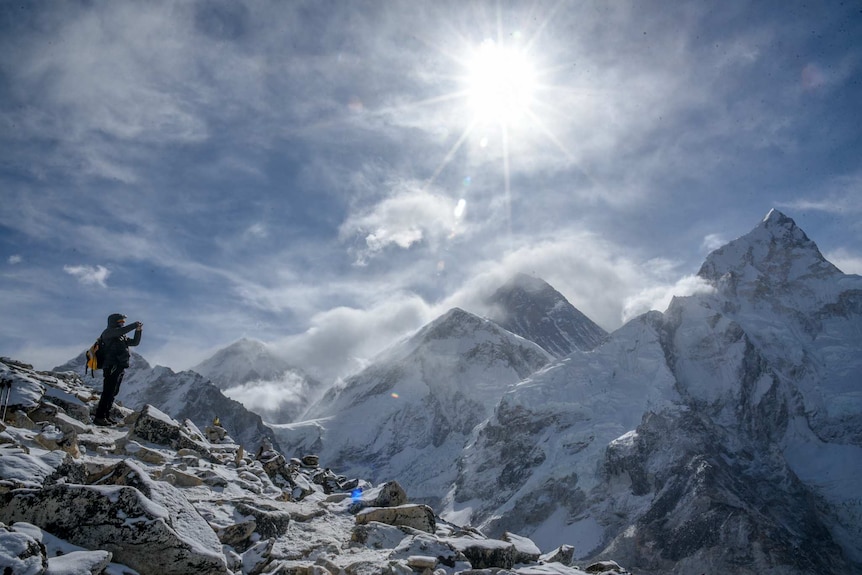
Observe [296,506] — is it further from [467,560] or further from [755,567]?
[755,567]

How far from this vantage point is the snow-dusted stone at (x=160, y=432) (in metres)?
18.8

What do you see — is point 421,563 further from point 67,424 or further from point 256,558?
point 67,424

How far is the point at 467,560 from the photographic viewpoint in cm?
1178

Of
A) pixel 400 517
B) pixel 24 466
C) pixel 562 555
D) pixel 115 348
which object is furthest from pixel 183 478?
pixel 562 555

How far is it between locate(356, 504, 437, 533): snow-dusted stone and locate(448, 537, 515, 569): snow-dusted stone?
273 cm

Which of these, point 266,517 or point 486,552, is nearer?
point 266,517

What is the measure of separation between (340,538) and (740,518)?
612 feet

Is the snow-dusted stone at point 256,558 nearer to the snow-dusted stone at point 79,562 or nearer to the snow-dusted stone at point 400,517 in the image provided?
the snow-dusted stone at point 79,562

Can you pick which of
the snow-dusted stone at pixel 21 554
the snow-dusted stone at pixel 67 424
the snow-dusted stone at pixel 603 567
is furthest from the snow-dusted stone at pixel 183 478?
the snow-dusted stone at pixel 603 567

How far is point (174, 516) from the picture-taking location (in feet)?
29.9

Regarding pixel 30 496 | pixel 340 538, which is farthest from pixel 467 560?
pixel 30 496

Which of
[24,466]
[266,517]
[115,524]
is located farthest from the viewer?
[266,517]

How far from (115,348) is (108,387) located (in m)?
1.87

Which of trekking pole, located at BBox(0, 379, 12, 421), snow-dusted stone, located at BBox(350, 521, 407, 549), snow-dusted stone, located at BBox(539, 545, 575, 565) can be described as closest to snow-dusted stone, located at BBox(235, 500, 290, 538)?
snow-dusted stone, located at BBox(350, 521, 407, 549)
